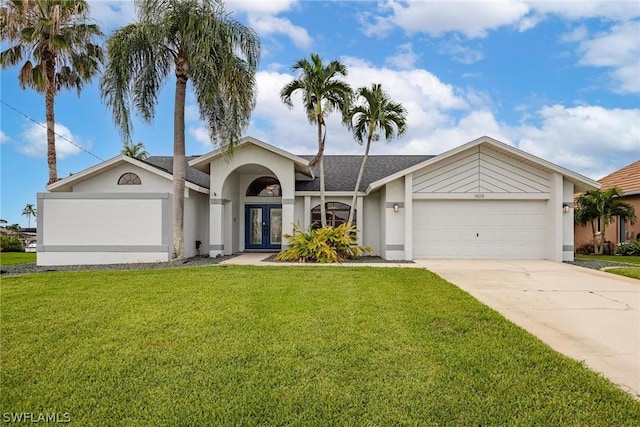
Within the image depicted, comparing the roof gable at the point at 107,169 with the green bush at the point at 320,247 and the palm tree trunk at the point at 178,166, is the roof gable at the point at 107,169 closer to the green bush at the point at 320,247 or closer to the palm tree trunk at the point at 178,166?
the palm tree trunk at the point at 178,166

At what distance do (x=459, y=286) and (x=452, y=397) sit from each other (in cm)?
527

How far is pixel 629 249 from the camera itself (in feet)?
53.1

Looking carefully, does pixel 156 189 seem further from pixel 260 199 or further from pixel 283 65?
pixel 283 65

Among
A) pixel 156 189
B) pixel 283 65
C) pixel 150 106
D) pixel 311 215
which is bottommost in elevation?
pixel 311 215

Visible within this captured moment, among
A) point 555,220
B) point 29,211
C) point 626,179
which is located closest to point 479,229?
point 555,220

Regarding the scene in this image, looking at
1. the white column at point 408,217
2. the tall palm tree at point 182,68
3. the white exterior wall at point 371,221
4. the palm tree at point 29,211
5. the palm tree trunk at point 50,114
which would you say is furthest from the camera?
the palm tree at point 29,211

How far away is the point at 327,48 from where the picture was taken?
13.7 m

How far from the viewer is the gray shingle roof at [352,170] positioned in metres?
16.1

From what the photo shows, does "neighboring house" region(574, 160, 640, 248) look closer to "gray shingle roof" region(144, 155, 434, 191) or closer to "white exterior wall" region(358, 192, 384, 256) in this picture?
"gray shingle roof" region(144, 155, 434, 191)

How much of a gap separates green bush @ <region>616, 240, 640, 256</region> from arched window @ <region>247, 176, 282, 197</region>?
15695 mm

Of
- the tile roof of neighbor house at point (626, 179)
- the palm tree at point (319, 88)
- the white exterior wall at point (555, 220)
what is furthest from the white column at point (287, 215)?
the tile roof of neighbor house at point (626, 179)

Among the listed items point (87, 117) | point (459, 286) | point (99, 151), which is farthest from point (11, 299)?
point (99, 151)

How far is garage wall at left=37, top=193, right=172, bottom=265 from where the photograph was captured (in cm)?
1260

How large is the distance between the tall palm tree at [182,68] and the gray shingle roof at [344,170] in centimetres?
296
